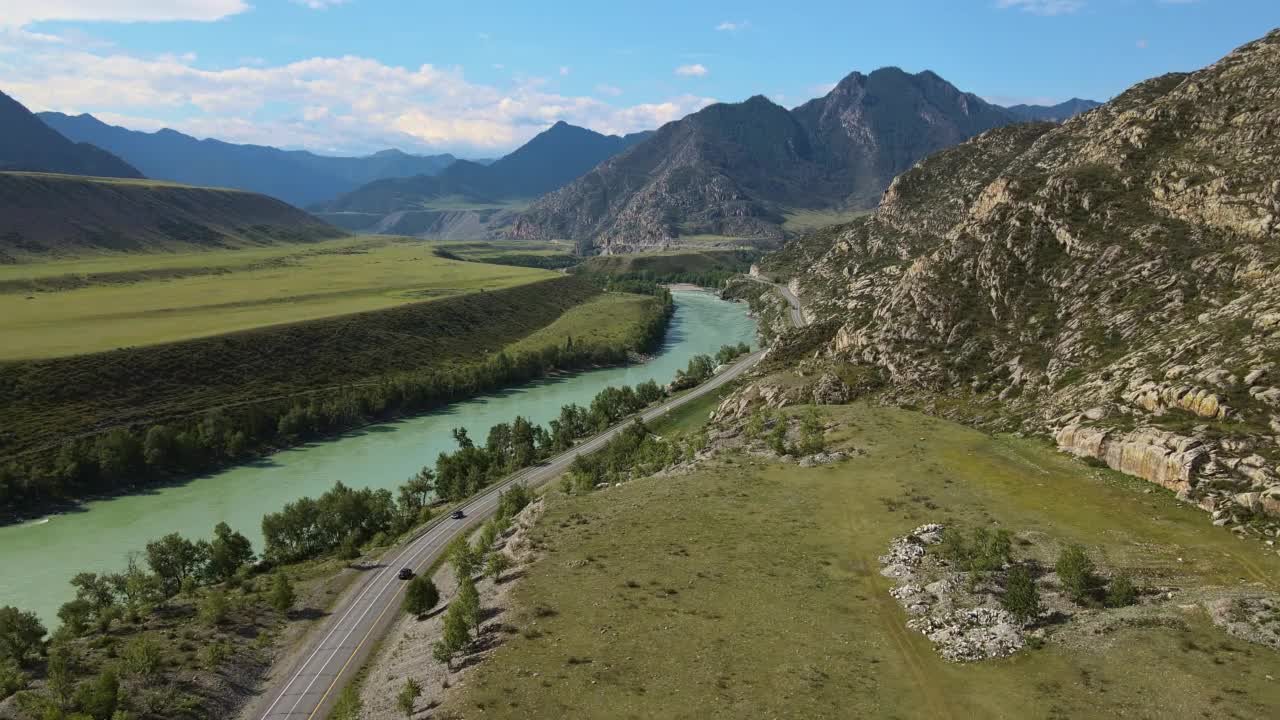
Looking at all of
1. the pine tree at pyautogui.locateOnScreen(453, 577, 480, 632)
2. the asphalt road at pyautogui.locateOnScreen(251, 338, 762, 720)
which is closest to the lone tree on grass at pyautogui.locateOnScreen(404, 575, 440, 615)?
the asphalt road at pyautogui.locateOnScreen(251, 338, 762, 720)

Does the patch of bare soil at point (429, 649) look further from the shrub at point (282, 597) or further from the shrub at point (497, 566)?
the shrub at point (282, 597)

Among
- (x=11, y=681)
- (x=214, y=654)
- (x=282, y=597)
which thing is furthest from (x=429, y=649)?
(x=11, y=681)

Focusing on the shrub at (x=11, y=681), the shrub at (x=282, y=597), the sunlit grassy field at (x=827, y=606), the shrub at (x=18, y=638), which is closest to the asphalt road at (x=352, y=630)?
the shrub at (x=282, y=597)

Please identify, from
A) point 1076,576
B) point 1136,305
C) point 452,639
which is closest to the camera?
point 1076,576

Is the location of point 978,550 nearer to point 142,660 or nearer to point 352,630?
point 352,630

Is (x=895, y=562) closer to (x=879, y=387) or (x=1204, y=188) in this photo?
(x=879, y=387)

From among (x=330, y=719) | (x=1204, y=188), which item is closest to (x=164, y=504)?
(x=330, y=719)

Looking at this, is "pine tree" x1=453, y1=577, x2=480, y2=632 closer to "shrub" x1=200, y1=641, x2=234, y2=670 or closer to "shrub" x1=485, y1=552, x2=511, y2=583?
"shrub" x1=485, y1=552, x2=511, y2=583
